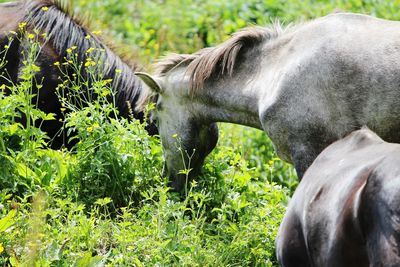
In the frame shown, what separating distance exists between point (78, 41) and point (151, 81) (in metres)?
1.25

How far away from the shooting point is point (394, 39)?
645 centimetres

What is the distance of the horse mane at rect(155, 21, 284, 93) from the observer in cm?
711

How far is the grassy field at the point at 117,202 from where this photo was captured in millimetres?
6352

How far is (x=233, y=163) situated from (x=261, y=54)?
37.9 inches

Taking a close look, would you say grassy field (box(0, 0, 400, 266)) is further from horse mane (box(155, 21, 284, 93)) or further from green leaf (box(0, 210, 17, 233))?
horse mane (box(155, 21, 284, 93))

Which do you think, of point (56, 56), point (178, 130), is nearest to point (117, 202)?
point (178, 130)

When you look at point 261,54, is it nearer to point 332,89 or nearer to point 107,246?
point 332,89

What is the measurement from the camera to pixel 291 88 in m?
6.57

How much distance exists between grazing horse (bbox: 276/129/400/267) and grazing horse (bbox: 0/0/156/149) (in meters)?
3.05

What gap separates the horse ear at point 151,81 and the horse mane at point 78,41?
707mm

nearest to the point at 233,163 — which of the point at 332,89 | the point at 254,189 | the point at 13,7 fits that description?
the point at 254,189

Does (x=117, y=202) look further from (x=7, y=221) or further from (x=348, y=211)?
(x=348, y=211)

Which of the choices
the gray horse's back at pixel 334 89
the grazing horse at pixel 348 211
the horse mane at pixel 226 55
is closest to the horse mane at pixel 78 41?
the horse mane at pixel 226 55

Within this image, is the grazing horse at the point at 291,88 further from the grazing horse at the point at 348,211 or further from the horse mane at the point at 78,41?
the grazing horse at the point at 348,211
